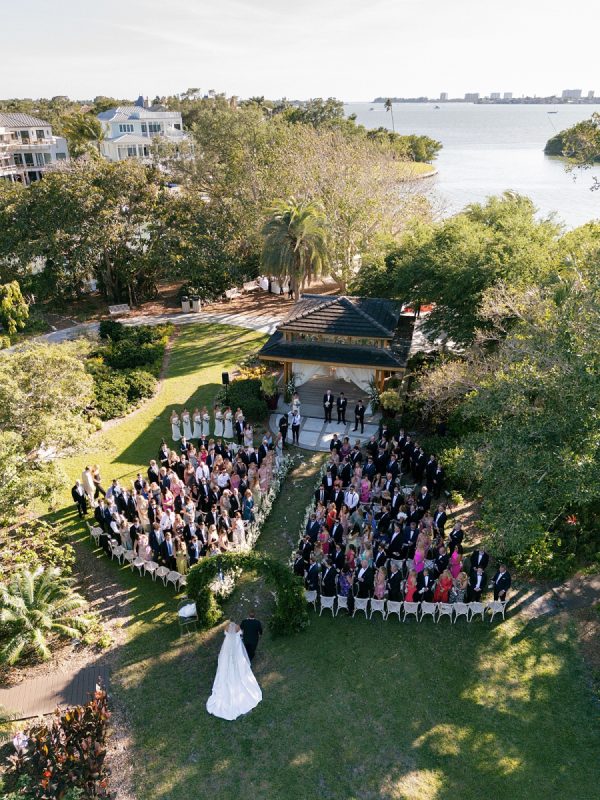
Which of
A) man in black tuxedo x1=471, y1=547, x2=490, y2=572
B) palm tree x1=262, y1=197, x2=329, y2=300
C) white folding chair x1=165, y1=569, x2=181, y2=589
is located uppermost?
palm tree x1=262, y1=197, x2=329, y2=300

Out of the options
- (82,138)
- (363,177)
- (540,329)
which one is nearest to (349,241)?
(363,177)

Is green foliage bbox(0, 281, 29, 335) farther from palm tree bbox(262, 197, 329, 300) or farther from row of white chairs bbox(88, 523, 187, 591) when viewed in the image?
row of white chairs bbox(88, 523, 187, 591)

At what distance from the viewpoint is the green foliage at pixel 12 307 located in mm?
31250

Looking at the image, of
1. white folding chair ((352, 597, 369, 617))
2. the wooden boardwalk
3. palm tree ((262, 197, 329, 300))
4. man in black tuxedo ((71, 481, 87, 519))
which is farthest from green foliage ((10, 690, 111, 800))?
palm tree ((262, 197, 329, 300))

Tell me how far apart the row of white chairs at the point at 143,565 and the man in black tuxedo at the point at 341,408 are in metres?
10.8

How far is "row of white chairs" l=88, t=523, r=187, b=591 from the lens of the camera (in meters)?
14.7

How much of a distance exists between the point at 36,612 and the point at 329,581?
22.6ft

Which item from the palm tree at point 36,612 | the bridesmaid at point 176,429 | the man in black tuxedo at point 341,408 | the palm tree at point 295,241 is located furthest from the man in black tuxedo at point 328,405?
the palm tree at point 295,241

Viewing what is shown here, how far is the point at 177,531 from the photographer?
1548 centimetres

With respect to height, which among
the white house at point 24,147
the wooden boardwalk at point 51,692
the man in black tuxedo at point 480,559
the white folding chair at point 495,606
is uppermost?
the white house at point 24,147

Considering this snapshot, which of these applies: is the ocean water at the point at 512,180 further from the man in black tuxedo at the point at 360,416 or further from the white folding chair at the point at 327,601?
the white folding chair at the point at 327,601

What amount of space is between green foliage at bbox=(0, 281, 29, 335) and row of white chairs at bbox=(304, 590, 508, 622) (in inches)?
1014

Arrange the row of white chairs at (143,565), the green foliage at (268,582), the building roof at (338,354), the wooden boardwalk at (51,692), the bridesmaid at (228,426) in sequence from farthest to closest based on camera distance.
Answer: the building roof at (338,354), the bridesmaid at (228,426), the row of white chairs at (143,565), the green foliage at (268,582), the wooden boardwalk at (51,692)

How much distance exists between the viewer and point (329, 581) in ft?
45.1
